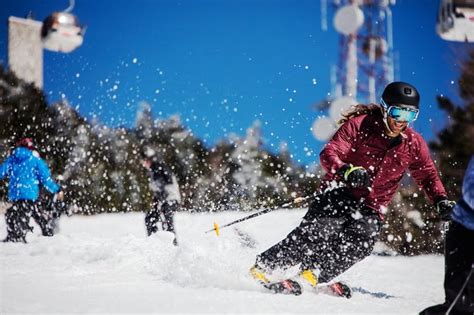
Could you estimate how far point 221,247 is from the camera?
543cm

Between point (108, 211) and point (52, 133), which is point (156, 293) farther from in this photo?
point (52, 133)

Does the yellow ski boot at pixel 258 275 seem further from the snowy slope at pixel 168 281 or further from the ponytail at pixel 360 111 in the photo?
the ponytail at pixel 360 111

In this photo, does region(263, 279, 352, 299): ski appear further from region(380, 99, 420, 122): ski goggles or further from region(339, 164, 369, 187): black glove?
region(380, 99, 420, 122): ski goggles

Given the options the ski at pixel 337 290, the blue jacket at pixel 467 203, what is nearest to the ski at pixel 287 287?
the ski at pixel 337 290

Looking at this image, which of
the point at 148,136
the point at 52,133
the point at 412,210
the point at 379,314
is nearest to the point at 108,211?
the point at 52,133

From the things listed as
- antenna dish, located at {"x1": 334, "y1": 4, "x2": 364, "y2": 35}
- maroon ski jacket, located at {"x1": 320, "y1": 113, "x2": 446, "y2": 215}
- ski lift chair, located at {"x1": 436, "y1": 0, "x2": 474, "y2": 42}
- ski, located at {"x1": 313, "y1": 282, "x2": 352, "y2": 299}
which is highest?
antenna dish, located at {"x1": 334, "y1": 4, "x2": 364, "y2": 35}

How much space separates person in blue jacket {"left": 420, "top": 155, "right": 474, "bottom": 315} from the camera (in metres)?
2.61

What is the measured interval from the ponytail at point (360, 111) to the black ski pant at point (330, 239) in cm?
52

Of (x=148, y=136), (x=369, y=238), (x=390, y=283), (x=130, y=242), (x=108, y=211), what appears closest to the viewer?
(x=369, y=238)

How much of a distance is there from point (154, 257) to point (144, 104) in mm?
36428

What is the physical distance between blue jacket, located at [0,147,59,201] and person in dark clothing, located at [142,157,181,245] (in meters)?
Answer: 1.34

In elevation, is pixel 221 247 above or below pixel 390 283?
above

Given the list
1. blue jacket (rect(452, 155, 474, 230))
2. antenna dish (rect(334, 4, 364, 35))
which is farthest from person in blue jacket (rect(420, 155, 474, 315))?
antenna dish (rect(334, 4, 364, 35))

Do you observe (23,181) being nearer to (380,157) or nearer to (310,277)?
(310,277)
